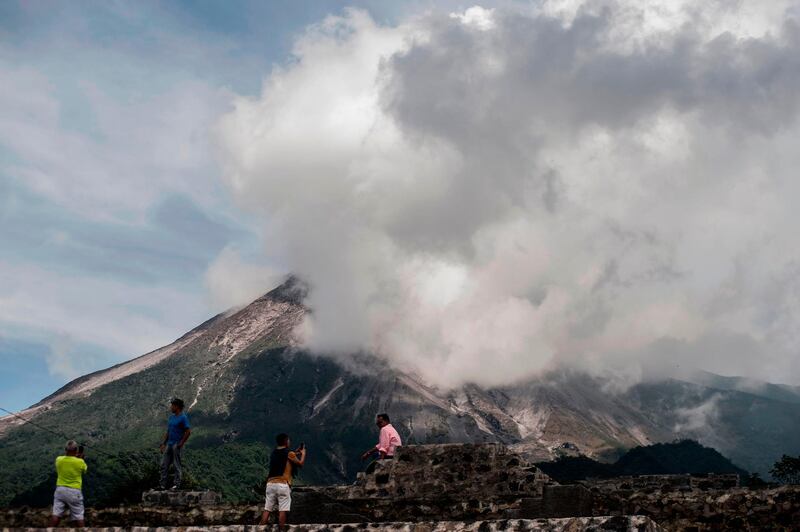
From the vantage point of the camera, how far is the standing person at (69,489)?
1503 centimetres

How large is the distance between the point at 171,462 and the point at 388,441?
4600 millimetres

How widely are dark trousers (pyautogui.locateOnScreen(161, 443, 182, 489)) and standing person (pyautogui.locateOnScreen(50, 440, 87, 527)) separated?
3930 millimetres

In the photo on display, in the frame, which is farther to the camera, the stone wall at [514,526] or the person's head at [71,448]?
the person's head at [71,448]

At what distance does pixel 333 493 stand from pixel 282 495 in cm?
388

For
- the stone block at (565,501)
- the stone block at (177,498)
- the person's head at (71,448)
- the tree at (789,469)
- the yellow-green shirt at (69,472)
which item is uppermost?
the tree at (789,469)

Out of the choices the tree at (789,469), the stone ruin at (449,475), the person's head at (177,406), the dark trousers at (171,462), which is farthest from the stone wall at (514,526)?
the tree at (789,469)

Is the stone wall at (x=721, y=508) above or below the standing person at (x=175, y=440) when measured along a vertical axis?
below

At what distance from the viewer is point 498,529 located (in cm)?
926

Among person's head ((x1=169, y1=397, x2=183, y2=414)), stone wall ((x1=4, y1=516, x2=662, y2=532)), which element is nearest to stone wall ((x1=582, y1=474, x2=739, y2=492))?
person's head ((x1=169, y1=397, x2=183, y2=414))

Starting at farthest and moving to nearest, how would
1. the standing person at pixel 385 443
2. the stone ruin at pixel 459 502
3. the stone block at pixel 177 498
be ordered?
the standing person at pixel 385 443 < the stone block at pixel 177 498 < the stone ruin at pixel 459 502

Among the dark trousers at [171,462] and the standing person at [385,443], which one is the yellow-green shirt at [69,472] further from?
the standing person at [385,443]

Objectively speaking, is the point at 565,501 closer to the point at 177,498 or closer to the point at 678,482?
the point at 177,498

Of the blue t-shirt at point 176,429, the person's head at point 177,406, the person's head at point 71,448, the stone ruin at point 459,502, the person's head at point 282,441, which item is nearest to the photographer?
the stone ruin at point 459,502

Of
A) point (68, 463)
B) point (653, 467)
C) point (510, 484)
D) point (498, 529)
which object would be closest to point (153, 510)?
point (68, 463)
